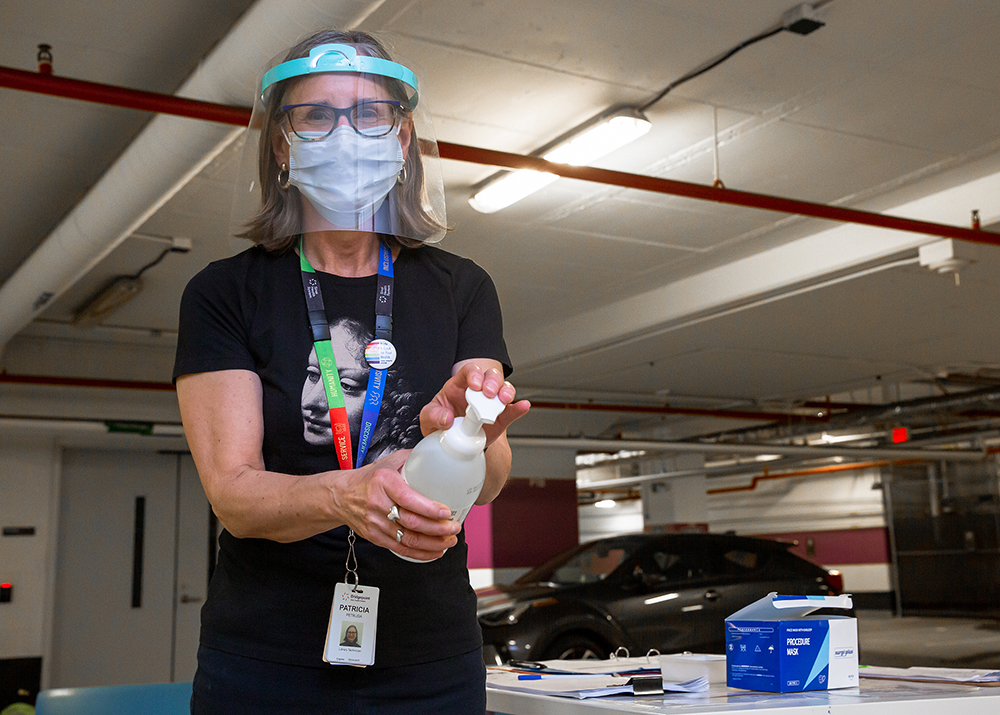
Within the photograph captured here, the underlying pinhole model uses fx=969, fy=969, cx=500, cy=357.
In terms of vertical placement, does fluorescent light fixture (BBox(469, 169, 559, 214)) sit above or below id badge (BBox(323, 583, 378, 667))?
above

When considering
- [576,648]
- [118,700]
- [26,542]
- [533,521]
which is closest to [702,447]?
[533,521]

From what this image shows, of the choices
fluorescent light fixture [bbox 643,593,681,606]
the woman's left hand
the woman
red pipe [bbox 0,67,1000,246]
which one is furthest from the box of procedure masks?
fluorescent light fixture [bbox 643,593,681,606]

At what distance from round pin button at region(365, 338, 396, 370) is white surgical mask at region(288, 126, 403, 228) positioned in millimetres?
125

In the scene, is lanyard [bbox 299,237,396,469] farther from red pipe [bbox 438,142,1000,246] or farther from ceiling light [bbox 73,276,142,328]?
ceiling light [bbox 73,276,142,328]

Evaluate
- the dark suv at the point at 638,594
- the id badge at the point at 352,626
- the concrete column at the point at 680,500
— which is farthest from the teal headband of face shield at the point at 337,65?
the concrete column at the point at 680,500

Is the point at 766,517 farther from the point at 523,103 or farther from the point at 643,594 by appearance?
the point at 523,103

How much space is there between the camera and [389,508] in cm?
76

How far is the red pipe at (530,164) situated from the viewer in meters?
→ 3.36

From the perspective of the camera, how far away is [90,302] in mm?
7363

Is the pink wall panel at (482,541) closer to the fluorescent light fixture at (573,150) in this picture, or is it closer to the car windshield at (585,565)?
the car windshield at (585,565)

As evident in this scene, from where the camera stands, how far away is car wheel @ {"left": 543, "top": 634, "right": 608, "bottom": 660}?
6676 millimetres

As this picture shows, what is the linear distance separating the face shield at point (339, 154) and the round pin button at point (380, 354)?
0.12 m

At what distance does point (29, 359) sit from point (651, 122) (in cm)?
635

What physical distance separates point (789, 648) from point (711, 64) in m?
2.81
